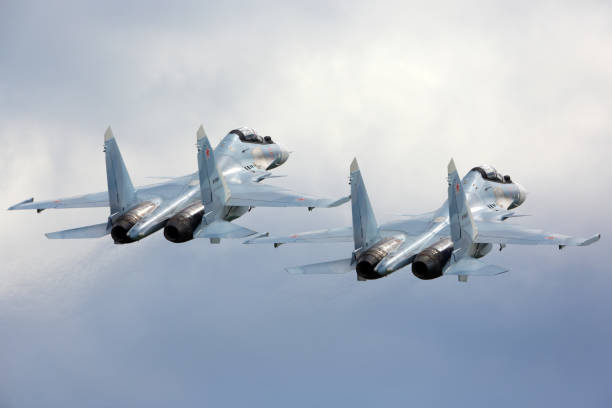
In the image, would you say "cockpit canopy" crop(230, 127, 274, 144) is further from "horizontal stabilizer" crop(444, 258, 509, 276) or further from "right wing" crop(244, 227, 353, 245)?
"horizontal stabilizer" crop(444, 258, 509, 276)

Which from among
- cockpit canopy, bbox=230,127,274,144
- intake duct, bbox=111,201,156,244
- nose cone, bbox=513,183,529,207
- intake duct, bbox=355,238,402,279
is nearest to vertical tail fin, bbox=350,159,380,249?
intake duct, bbox=355,238,402,279

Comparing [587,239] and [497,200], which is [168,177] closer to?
[497,200]

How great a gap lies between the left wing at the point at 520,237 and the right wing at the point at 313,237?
6.52 meters

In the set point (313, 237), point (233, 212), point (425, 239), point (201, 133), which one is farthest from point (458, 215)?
point (233, 212)

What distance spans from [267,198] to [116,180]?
793 centimetres

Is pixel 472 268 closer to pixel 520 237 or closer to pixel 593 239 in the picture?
pixel 520 237

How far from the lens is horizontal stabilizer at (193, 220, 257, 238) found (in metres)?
72.4

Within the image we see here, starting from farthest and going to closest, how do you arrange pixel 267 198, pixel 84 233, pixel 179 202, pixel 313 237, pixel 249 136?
pixel 249 136, pixel 267 198, pixel 179 202, pixel 84 233, pixel 313 237

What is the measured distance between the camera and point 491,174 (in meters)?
81.4

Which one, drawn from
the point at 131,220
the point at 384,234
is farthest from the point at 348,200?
the point at 131,220

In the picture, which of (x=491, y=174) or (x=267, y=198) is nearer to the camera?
(x=267, y=198)

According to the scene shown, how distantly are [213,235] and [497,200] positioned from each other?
1662 centimetres

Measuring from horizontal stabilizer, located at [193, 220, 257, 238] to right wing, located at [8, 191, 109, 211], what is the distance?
6.40 metres

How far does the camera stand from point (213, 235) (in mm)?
72750
